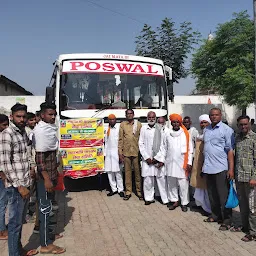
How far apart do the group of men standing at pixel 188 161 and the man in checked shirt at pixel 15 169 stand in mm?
2650

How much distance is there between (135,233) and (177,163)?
60.7 inches

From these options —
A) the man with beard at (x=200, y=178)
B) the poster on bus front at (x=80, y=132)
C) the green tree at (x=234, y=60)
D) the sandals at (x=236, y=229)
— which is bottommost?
the sandals at (x=236, y=229)

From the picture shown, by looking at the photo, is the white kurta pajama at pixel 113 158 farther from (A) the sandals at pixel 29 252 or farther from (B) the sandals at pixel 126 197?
(A) the sandals at pixel 29 252

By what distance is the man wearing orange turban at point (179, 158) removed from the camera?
5582mm

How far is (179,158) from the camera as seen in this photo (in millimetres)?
5617

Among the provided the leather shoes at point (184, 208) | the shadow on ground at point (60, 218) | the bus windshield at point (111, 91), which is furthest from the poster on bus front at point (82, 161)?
the leather shoes at point (184, 208)

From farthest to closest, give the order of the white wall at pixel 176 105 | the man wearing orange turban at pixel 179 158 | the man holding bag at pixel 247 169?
1. the white wall at pixel 176 105
2. the man wearing orange turban at pixel 179 158
3. the man holding bag at pixel 247 169

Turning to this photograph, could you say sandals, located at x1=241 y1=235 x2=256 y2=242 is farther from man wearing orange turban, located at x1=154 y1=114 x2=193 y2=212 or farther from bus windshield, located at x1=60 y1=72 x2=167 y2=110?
bus windshield, located at x1=60 y1=72 x2=167 y2=110

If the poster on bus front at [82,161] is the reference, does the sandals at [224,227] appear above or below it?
below

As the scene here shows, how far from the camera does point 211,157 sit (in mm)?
4738

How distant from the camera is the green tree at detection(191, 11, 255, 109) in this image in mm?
17438

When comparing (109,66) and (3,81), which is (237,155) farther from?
(3,81)

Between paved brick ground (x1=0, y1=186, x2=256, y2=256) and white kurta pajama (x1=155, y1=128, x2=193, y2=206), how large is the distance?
311mm

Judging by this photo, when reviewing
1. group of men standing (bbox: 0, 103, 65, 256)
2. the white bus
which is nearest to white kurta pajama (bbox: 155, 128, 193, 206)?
the white bus
